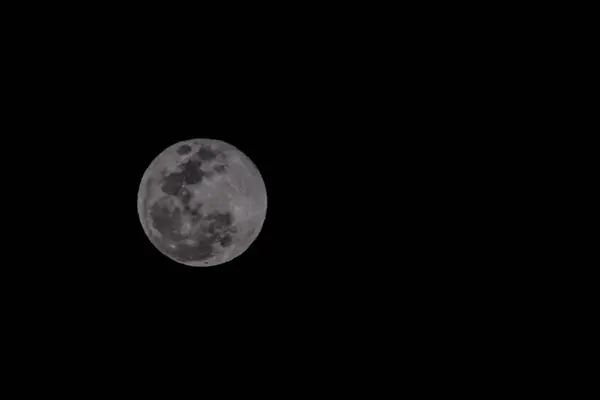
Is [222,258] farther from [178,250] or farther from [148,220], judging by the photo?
[148,220]

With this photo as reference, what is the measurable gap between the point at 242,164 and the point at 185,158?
2.16 feet

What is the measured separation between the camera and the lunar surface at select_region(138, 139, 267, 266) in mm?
5359

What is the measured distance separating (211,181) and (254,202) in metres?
0.59

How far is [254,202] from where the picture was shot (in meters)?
5.69

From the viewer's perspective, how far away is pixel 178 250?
219 inches

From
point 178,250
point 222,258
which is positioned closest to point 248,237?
point 222,258

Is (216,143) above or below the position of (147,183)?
above

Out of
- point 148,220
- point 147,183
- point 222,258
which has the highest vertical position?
point 147,183

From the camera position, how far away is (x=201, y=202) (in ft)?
17.5

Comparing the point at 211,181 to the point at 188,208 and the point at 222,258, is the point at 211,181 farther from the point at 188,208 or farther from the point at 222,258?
the point at 222,258

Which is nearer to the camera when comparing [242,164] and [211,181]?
[211,181]

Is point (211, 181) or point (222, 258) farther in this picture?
point (222, 258)

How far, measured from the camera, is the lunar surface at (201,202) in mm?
5359

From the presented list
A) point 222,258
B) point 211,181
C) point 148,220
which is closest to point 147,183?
point 148,220
